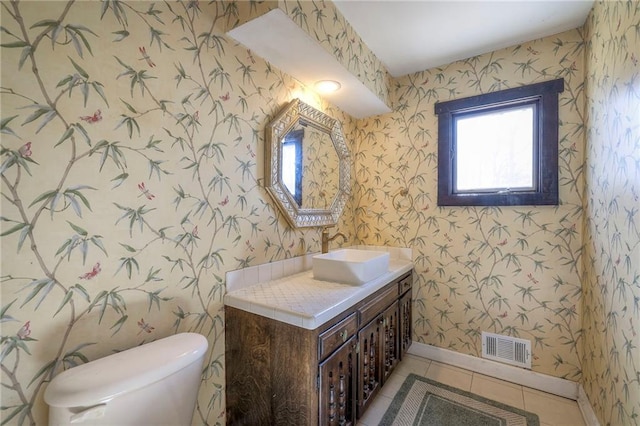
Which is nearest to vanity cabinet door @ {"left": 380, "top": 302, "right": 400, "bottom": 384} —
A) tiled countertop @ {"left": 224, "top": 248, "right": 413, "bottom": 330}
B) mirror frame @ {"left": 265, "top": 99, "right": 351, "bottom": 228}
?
tiled countertop @ {"left": 224, "top": 248, "right": 413, "bottom": 330}

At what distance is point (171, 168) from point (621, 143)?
2016 millimetres

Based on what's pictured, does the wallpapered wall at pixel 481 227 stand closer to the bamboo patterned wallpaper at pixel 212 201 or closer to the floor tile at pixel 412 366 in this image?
the bamboo patterned wallpaper at pixel 212 201

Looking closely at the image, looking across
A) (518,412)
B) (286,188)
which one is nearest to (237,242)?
(286,188)

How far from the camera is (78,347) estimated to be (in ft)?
2.96

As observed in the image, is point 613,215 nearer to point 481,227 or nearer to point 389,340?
point 481,227

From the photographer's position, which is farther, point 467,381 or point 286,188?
point 467,381

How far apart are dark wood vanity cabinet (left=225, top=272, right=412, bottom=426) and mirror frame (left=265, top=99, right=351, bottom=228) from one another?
69cm

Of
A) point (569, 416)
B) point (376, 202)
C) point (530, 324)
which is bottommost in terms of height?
point (569, 416)

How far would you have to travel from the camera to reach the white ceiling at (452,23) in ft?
5.10

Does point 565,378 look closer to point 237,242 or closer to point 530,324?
point 530,324

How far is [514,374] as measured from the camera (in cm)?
193

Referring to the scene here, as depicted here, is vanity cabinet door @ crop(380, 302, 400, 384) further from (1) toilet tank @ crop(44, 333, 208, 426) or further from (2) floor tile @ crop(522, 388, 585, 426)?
(1) toilet tank @ crop(44, 333, 208, 426)

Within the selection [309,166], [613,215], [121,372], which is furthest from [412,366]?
[121,372]

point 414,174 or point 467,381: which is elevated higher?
point 414,174
